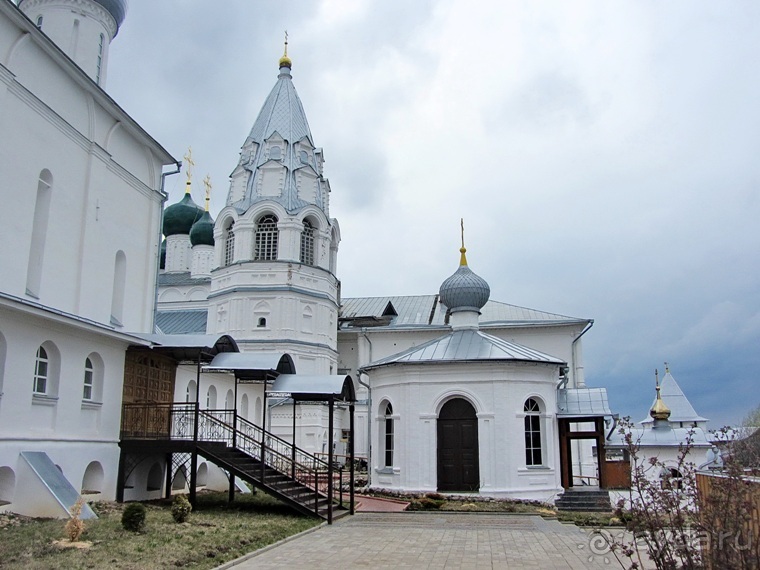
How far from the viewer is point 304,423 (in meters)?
34.1

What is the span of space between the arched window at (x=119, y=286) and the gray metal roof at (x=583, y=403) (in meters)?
12.4

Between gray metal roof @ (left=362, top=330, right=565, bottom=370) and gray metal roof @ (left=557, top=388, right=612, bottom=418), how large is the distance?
1.30 meters

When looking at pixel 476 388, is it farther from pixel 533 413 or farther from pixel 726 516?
pixel 726 516

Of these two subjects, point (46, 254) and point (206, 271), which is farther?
point (206, 271)

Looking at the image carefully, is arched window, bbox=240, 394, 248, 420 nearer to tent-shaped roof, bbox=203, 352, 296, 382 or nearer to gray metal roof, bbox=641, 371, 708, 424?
tent-shaped roof, bbox=203, 352, 296, 382

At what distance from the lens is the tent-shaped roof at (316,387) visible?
54.0 feet

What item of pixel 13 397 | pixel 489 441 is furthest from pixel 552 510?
pixel 13 397

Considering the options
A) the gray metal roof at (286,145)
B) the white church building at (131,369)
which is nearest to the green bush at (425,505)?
the white church building at (131,369)

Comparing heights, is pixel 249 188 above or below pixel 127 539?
above

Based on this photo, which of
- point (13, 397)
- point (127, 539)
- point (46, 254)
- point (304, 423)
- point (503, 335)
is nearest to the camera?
point (127, 539)

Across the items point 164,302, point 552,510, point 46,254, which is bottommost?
point 552,510

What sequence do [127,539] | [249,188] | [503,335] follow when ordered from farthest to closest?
[503,335], [249,188], [127,539]

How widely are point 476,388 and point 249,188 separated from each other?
65.7 ft

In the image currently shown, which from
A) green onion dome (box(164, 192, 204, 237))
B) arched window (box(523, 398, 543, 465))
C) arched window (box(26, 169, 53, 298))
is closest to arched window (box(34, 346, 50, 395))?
arched window (box(26, 169, 53, 298))
